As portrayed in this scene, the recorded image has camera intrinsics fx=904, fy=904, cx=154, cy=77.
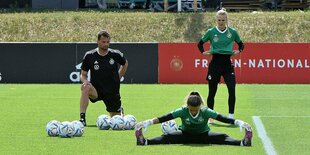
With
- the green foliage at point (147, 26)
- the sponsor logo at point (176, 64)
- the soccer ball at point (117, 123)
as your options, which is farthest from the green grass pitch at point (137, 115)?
the green foliage at point (147, 26)

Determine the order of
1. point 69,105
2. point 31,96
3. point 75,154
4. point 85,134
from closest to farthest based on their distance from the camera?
point 75,154 < point 85,134 < point 69,105 < point 31,96

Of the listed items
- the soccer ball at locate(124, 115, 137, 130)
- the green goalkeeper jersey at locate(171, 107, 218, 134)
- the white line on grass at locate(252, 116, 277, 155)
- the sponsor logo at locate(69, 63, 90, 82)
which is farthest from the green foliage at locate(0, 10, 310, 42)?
the green goalkeeper jersey at locate(171, 107, 218, 134)

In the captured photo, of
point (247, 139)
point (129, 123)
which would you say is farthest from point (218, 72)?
point (247, 139)

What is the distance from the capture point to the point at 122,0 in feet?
152

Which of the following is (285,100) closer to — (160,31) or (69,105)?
(69,105)

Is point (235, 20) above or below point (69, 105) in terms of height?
above

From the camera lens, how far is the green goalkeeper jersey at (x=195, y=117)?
13.4 metres

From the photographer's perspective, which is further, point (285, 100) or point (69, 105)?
point (285, 100)

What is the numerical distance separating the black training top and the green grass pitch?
856mm

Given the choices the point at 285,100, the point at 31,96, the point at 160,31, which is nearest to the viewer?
the point at 285,100

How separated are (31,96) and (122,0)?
22.4m

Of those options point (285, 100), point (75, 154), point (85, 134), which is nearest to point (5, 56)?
point (285, 100)

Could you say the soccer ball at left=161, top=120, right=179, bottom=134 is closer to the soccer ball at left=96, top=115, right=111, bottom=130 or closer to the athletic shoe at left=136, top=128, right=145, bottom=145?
the athletic shoe at left=136, top=128, right=145, bottom=145

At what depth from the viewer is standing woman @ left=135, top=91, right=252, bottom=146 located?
43.7ft
